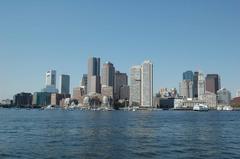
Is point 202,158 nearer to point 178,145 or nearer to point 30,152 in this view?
point 178,145

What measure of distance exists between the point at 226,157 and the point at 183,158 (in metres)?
6.23

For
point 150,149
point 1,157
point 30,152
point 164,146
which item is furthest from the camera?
point 164,146

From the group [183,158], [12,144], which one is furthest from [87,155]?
[12,144]

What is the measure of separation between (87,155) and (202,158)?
14903 millimetres

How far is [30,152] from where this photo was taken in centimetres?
5488

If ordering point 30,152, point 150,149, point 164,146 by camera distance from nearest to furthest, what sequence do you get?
point 30,152, point 150,149, point 164,146

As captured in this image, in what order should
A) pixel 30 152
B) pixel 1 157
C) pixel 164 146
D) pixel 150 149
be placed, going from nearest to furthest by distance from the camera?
pixel 1 157, pixel 30 152, pixel 150 149, pixel 164 146

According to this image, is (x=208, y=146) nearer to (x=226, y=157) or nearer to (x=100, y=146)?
(x=226, y=157)

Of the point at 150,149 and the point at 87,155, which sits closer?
the point at 87,155

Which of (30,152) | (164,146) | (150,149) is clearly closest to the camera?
(30,152)

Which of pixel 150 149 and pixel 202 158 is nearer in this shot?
pixel 202 158

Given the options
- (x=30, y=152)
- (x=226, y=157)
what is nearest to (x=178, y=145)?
(x=226, y=157)

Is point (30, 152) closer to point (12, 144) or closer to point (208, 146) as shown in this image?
point (12, 144)

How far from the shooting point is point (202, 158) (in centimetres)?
5144
